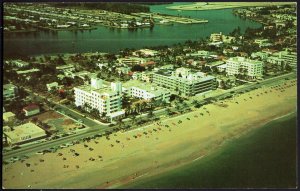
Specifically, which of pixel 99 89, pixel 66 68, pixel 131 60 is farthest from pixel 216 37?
pixel 99 89

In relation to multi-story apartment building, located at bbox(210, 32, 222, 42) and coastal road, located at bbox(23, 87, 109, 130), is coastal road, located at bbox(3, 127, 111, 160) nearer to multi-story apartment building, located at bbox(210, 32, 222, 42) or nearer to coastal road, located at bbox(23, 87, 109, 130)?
coastal road, located at bbox(23, 87, 109, 130)

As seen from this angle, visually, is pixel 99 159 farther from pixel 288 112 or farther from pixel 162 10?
pixel 288 112

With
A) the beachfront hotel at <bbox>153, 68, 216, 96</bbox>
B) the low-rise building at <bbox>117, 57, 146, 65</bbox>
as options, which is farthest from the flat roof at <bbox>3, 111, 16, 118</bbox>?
the low-rise building at <bbox>117, 57, 146, 65</bbox>

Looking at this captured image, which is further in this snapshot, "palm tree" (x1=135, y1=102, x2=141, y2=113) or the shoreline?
"palm tree" (x1=135, y1=102, x2=141, y2=113)

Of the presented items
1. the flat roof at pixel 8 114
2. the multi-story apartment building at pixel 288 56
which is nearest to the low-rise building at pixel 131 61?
the multi-story apartment building at pixel 288 56

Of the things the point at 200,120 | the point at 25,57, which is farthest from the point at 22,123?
the point at 200,120

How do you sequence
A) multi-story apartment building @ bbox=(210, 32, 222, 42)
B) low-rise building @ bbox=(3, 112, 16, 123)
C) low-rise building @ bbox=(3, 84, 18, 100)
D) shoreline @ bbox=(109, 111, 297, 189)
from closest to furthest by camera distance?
shoreline @ bbox=(109, 111, 297, 189) → low-rise building @ bbox=(3, 112, 16, 123) → low-rise building @ bbox=(3, 84, 18, 100) → multi-story apartment building @ bbox=(210, 32, 222, 42)
